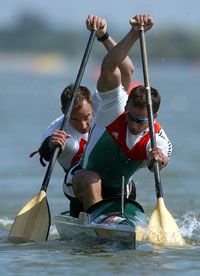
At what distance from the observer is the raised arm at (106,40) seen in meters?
11.4

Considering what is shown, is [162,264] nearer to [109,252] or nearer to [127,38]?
[109,252]

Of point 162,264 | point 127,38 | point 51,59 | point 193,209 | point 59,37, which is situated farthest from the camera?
point 59,37

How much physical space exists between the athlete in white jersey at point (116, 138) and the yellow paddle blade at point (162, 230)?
0.46m

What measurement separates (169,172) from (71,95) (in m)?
7.98

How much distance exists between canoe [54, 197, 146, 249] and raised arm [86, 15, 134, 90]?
1291 millimetres

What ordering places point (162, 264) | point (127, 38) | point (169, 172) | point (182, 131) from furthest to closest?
1. point (182, 131)
2. point (169, 172)
3. point (127, 38)
4. point (162, 264)

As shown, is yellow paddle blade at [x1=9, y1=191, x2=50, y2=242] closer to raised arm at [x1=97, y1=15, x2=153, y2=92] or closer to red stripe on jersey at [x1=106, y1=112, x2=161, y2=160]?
red stripe on jersey at [x1=106, y1=112, x2=161, y2=160]

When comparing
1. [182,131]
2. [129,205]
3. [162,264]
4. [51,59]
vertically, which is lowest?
[162,264]

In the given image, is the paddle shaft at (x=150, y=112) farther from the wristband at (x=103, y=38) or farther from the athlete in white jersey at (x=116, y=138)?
the wristband at (x=103, y=38)

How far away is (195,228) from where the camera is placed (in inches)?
494

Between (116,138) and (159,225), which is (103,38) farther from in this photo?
(159,225)

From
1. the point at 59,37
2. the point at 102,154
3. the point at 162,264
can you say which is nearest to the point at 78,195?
the point at 102,154

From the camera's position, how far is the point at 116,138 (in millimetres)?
10953

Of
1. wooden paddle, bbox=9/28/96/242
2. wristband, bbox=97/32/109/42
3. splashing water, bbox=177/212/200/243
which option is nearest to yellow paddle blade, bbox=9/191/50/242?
wooden paddle, bbox=9/28/96/242
